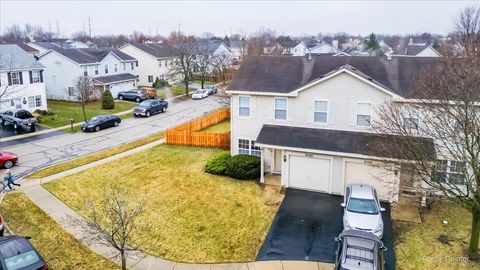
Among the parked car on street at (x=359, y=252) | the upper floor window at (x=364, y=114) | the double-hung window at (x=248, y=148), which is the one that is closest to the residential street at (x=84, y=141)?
the double-hung window at (x=248, y=148)

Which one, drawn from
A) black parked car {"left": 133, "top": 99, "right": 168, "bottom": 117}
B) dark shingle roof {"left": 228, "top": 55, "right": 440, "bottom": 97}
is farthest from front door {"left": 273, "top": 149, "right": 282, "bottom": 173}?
black parked car {"left": 133, "top": 99, "right": 168, "bottom": 117}

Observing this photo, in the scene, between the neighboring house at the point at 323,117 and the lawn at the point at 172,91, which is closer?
the neighboring house at the point at 323,117

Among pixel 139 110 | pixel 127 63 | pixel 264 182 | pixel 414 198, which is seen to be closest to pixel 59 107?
pixel 139 110

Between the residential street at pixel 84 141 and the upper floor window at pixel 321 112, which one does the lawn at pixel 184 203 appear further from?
the upper floor window at pixel 321 112

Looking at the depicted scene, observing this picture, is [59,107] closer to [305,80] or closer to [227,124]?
[227,124]

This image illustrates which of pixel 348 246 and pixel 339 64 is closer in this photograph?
pixel 348 246
